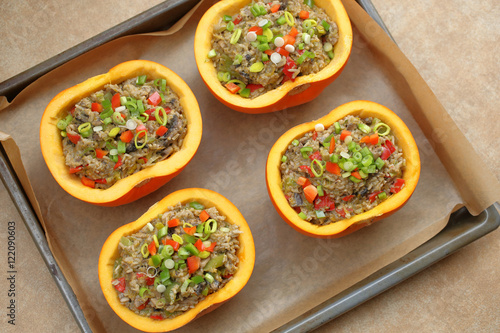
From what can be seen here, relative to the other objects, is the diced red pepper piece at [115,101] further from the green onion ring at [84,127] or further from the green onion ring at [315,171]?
the green onion ring at [315,171]

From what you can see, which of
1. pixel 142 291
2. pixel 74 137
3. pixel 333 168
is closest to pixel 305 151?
pixel 333 168

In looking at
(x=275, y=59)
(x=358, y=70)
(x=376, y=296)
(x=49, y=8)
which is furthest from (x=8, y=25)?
(x=376, y=296)

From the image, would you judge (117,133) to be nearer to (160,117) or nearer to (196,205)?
(160,117)

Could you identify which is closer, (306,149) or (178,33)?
(306,149)

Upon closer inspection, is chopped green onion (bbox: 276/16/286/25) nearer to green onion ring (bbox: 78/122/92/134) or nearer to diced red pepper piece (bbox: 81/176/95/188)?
green onion ring (bbox: 78/122/92/134)

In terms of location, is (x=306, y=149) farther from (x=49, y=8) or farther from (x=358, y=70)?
(x=49, y=8)

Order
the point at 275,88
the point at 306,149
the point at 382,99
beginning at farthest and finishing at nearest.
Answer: the point at 382,99
the point at 275,88
the point at 306,149

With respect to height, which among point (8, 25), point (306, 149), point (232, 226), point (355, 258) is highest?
point (8, 25)

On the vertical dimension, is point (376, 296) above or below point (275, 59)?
below
